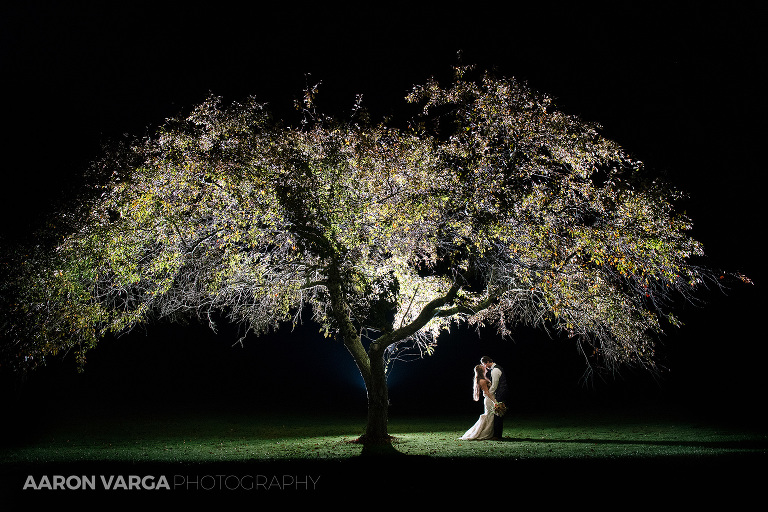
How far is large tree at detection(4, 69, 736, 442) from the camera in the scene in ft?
41.9

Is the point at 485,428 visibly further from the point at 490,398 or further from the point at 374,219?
the point at 374,219

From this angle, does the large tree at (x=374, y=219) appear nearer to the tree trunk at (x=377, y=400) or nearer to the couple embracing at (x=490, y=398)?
the tree trunk at (x=377, y=400)

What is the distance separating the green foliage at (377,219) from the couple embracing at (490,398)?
6.68 feet

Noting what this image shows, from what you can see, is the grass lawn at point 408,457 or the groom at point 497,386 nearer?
the grass lawn at point 408,457

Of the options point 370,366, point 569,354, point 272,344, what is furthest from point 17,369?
point 569,354

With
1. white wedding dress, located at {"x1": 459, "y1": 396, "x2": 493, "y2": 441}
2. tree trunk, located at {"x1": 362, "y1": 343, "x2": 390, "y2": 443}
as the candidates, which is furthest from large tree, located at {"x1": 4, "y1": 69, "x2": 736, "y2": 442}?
white wedding dress, located at {"x1": 459, "y1": 396, "x2": 493, "y2": 441}

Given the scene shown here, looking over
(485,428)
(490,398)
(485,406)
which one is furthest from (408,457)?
(485,428)

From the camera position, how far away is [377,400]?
54.2 feet

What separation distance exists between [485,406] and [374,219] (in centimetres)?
613

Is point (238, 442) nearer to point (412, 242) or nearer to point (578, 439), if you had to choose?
point (412, 242)

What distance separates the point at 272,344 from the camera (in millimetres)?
40125

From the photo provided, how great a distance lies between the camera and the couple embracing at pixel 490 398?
52.6ft

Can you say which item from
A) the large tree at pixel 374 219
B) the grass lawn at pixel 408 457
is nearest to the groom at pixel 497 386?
the grass lawn at pixel 408 457

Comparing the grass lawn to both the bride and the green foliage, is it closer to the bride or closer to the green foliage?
the bride
